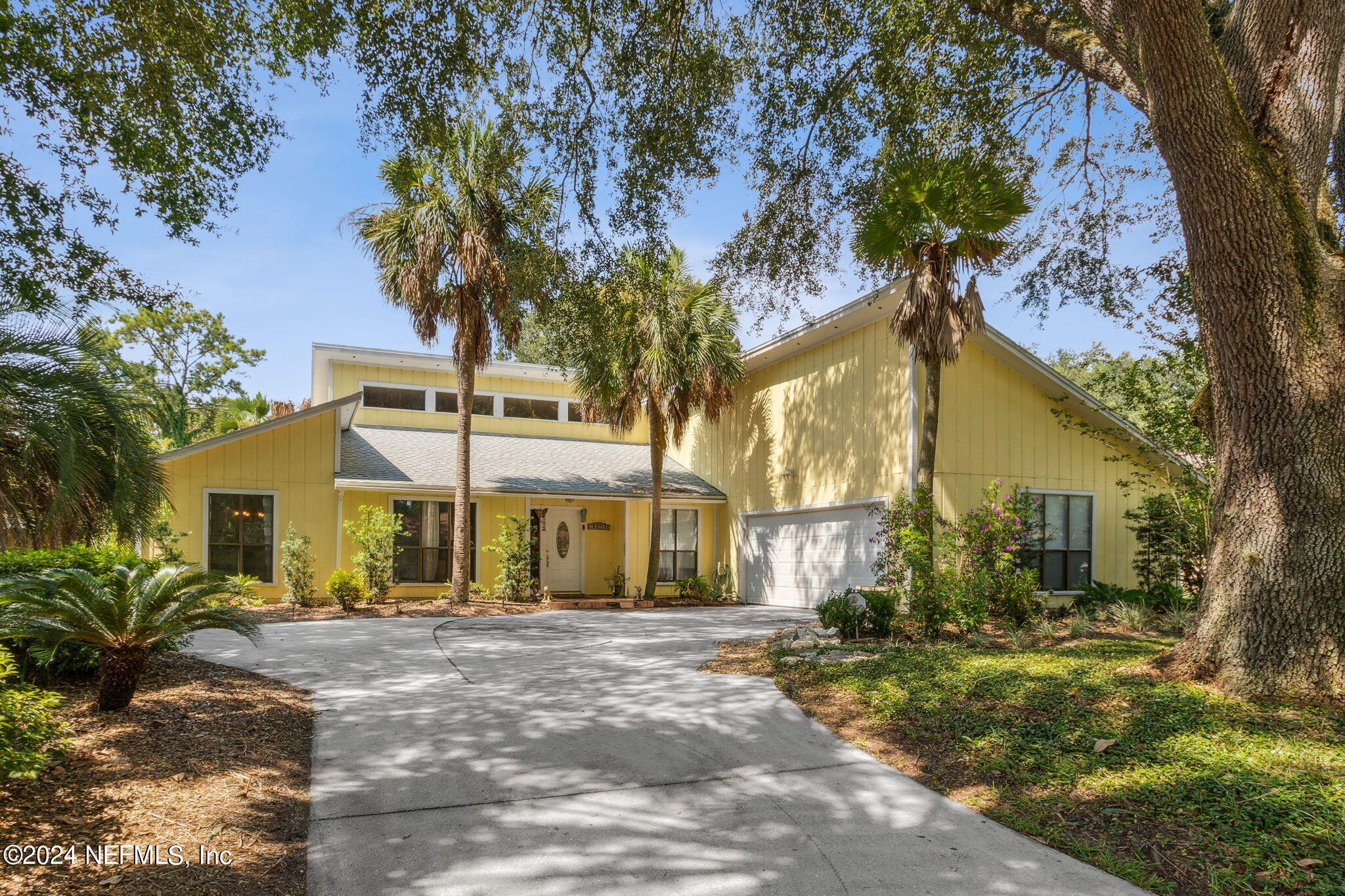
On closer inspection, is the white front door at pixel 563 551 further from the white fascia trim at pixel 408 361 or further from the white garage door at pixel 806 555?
the white garage door at pixel 806 555

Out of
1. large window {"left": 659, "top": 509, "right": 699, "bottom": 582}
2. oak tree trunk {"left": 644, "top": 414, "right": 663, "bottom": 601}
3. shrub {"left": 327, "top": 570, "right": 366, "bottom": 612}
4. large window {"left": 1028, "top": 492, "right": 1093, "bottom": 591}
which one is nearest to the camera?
shrub {"left": 327, "top": 570, "right": 366, "bottom": 612}

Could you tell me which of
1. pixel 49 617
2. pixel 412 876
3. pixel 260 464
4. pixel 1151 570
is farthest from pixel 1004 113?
pixel 260 464

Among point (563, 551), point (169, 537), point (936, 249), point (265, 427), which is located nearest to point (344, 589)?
point (169, 537)

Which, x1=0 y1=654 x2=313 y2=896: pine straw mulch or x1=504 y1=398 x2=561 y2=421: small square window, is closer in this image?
x1=0 y1=654 x2=313 y2=896: pine straw mulch

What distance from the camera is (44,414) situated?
6.77 m

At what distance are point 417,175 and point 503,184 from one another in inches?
124

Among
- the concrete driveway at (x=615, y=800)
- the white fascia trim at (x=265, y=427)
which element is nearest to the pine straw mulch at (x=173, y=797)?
the concrete driveway at (x=615, y=800)

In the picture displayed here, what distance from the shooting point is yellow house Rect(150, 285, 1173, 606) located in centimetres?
1312

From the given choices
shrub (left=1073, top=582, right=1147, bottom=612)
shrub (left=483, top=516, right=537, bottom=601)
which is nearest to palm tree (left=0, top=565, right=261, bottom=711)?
shrub (left=483, top=516, right=537, bottom=601)

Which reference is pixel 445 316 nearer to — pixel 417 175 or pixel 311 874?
pixel 417 175

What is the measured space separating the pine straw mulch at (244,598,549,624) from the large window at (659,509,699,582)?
3.81 m

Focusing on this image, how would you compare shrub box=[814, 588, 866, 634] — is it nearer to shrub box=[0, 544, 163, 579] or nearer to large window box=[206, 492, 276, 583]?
shrub box=[0, 544, 163, 579]

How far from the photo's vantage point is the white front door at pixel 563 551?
1752cm

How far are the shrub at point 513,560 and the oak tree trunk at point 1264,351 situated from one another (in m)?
11.7
